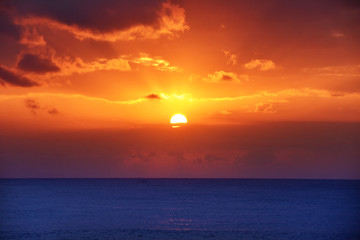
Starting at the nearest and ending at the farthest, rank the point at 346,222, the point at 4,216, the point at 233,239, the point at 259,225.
Answer: the point at 233,239, the point at 259,225, the point at 346,222, the point at 4,216

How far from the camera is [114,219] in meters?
64.9

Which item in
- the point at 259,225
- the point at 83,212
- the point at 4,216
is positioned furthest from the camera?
→ the point at 83,212

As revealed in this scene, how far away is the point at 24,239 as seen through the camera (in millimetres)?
47938

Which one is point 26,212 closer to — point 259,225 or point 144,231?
point 144,231

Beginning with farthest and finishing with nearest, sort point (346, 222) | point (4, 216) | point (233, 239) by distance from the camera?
point (4, 216)
point (346, 222)
point (233, 239)

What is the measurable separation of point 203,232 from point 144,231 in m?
7.15

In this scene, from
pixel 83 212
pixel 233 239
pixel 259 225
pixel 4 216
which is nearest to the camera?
pixel 233 239

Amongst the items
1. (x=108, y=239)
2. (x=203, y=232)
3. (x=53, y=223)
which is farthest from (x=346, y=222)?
Result: (x=53, y=223)

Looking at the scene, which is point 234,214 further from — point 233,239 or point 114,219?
point 233,239

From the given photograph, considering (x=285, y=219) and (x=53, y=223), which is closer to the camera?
(x=53, y=223)

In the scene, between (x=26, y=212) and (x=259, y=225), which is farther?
(x=26, y=212)

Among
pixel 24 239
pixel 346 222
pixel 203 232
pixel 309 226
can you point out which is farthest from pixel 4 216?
pixel 346 222

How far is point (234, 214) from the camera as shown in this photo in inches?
2835

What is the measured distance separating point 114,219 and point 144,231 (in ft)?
44.6
